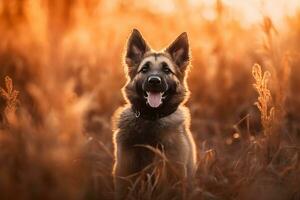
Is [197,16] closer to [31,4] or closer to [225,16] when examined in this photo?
[225,16]

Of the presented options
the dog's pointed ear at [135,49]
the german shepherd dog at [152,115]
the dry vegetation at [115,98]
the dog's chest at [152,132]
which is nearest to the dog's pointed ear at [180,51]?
the german shepherd dog at [152,115]

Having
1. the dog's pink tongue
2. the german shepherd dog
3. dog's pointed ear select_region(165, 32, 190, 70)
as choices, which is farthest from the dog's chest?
dog's pointed ear select_region(165, 32, 190, 70)

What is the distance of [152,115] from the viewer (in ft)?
19.8

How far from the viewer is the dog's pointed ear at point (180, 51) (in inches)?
258

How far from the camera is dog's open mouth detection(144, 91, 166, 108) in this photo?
5.93 m

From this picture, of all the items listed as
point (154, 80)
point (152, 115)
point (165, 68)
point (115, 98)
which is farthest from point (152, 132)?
point (115, 98)

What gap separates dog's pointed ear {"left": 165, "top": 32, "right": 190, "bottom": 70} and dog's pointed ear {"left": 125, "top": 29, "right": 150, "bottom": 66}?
0.25m

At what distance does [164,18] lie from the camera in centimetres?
1187

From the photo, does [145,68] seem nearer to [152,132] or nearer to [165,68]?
[165,68]

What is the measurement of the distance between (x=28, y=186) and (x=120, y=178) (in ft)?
6.12

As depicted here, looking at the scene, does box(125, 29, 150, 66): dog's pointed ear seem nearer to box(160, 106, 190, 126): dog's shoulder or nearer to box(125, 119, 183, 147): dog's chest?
box(160, 106, 190, 126): dog's shoulder

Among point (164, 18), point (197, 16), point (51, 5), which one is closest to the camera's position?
point (51, 5)

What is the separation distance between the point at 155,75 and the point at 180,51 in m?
0.63

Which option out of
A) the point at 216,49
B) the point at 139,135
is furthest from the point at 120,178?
the point at 216,49
